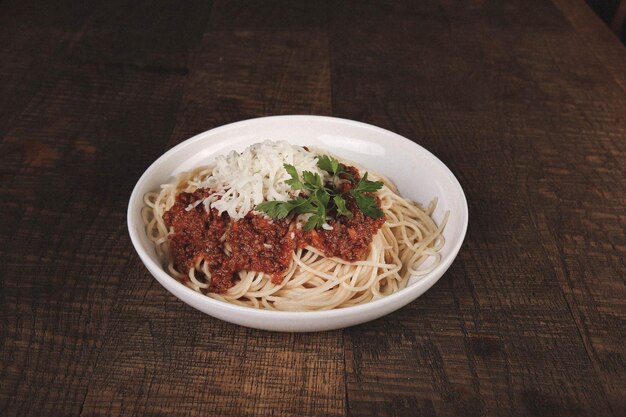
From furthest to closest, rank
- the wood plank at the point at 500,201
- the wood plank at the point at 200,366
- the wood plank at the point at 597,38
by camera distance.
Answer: the wood plank at the point at 597,38, the wood plank at the point at 500,201, the wood plank at the point at 200,366

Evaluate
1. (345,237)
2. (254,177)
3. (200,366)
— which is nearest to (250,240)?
(254,177)

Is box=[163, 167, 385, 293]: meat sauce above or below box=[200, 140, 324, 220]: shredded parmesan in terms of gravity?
below

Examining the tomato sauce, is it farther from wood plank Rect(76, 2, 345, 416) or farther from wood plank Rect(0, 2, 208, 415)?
wood plank Rect(0, 2, 208, 415)

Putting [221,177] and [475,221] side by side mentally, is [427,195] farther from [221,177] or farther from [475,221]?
[221,177]

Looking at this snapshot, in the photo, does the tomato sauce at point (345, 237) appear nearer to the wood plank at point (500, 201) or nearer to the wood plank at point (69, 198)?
the wood plank at point (500, 201)

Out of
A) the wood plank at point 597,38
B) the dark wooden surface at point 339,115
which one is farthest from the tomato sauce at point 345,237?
the wood plank at point 597,38

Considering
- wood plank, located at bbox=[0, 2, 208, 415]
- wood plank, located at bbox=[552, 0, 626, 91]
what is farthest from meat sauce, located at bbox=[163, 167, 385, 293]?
wood plank, located at bbox=[552, 0, 626, 91]

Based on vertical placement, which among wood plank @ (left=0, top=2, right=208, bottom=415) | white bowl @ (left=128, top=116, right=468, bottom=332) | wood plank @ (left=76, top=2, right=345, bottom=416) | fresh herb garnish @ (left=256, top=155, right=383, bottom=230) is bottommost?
wood plank @ (left=0, top=2, right=208, bottom=415)
